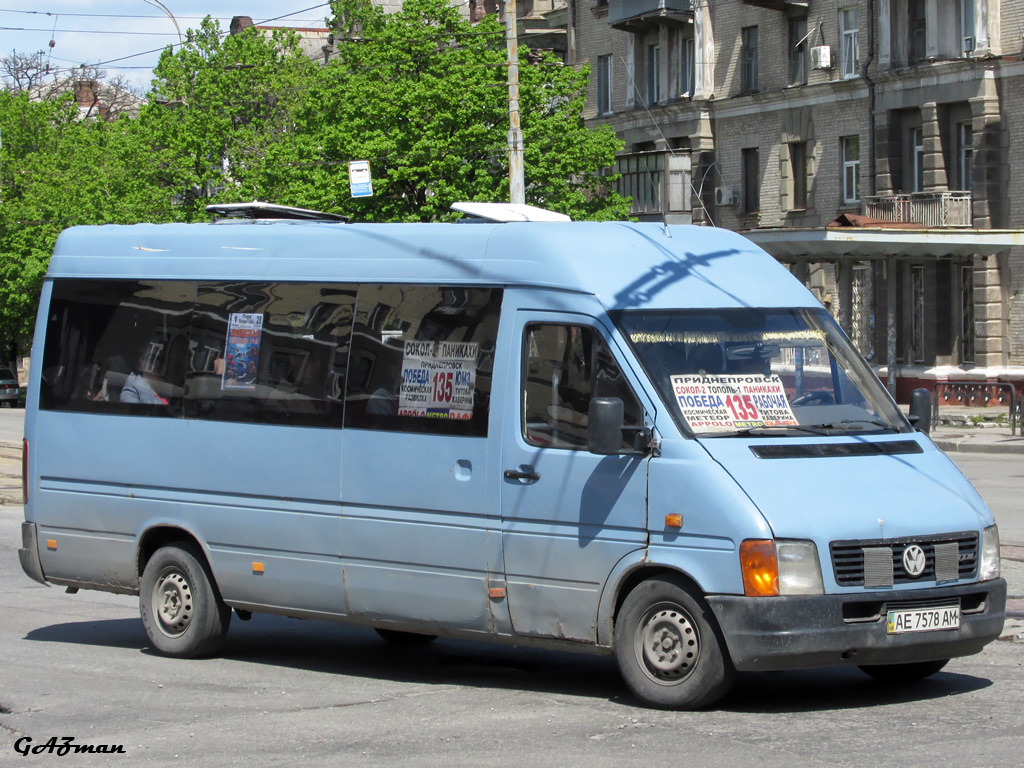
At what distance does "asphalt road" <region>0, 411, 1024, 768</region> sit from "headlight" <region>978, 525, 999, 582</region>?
61 cm

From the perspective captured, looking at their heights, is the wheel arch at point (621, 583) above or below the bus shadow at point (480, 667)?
above

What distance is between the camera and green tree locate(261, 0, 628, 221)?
39.2 metres

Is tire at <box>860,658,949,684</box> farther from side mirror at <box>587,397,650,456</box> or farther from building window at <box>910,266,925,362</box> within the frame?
building window at <box>910,266,925,362</box>

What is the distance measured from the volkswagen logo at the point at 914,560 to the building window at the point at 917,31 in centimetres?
3212

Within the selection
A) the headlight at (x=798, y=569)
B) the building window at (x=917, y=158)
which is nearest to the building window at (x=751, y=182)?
the building window at (x=917, y=158)

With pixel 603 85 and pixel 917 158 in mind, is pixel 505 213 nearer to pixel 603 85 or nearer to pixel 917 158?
pixel 917 158

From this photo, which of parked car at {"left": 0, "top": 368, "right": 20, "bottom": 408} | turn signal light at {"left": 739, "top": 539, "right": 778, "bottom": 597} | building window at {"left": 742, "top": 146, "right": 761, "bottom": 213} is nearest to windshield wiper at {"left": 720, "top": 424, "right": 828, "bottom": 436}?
turn signal light at {"left": 739, "top": 539, "right": 778, "bottom": 597}

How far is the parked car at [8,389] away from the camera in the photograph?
2486 inches

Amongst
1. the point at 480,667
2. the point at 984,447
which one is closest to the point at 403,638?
the point at 480,667

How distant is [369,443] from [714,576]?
232 centimetres

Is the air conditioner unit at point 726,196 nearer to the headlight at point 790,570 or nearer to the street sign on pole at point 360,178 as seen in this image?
the street sign on pole at point 360,178

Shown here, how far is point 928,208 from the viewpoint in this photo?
36.7 meters

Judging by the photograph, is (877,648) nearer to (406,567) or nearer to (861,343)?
(406,567)

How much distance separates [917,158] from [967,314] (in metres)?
4.17
